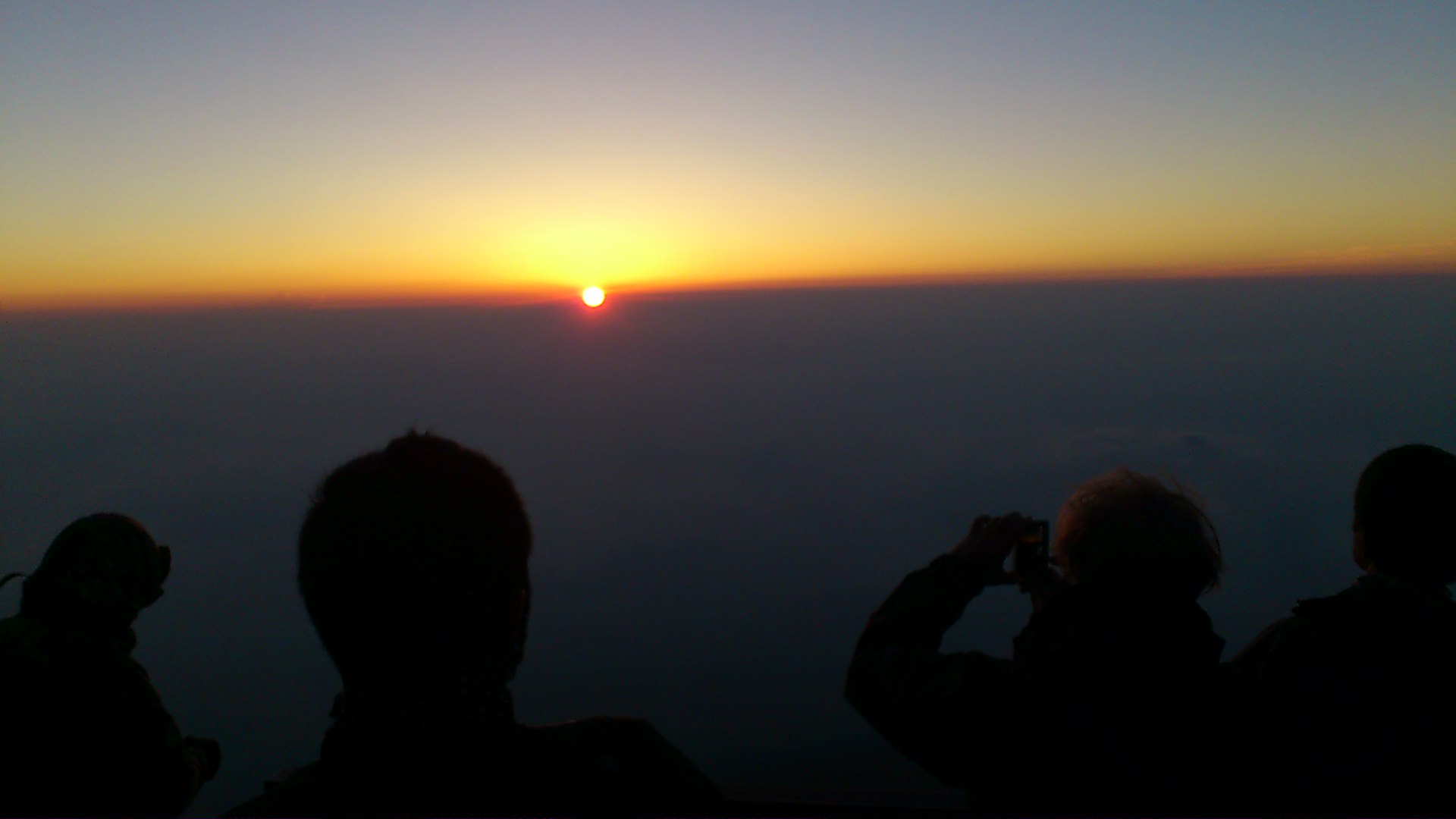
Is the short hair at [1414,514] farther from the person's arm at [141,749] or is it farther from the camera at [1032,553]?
the person's arm at [141,749]

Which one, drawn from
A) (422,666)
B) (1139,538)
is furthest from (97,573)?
(1139,538)

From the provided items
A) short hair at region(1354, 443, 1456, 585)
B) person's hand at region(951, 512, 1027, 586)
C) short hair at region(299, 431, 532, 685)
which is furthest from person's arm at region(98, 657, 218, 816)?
short hair at region(1354, 443, 1456, 585)

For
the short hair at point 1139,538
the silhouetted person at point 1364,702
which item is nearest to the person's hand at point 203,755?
the short hair at point 1139,538

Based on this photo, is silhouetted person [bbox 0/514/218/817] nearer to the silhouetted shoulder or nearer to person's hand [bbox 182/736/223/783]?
person's hand [bbox 182/736/223/783]

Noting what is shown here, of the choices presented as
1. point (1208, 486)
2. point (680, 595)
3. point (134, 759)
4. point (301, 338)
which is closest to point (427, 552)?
point (134, 759)

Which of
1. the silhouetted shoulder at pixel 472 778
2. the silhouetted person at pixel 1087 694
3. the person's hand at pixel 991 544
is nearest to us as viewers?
the silhouetted shoulder at pixel 472 778

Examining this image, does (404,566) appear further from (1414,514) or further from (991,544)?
(1414,514)
